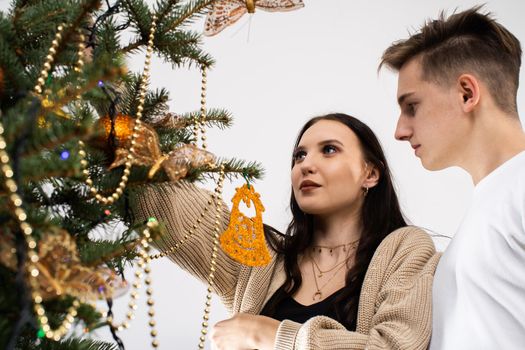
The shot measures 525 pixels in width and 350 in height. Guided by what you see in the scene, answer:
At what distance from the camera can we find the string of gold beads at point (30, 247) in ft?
1.40

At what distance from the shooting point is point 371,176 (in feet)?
4.82

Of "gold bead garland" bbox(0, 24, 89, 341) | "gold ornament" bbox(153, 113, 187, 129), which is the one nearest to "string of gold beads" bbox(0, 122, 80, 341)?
"gold bead garland" bbox(0, 24, 89, 341)

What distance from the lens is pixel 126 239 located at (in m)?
0.58

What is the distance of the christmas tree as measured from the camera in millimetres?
441

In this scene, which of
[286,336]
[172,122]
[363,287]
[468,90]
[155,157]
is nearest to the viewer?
[155,157]

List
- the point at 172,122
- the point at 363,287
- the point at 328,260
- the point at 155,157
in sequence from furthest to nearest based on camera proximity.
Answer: the point at 328,260
the point at 363,287
the point at 172,122
the point at 155,157

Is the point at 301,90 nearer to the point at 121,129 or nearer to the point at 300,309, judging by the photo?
the point at 300,309

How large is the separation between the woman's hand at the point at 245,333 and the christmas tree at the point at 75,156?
0.42m

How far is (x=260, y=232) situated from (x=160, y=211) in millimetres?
202

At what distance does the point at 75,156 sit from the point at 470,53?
114 centimetres

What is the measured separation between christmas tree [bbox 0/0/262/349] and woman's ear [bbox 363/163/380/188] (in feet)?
2.36

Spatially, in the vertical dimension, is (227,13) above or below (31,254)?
above

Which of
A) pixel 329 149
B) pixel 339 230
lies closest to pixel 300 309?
pixel 339 230

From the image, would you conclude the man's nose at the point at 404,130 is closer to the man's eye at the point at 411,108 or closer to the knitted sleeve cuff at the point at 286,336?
the man's eye at the point at 411,108
